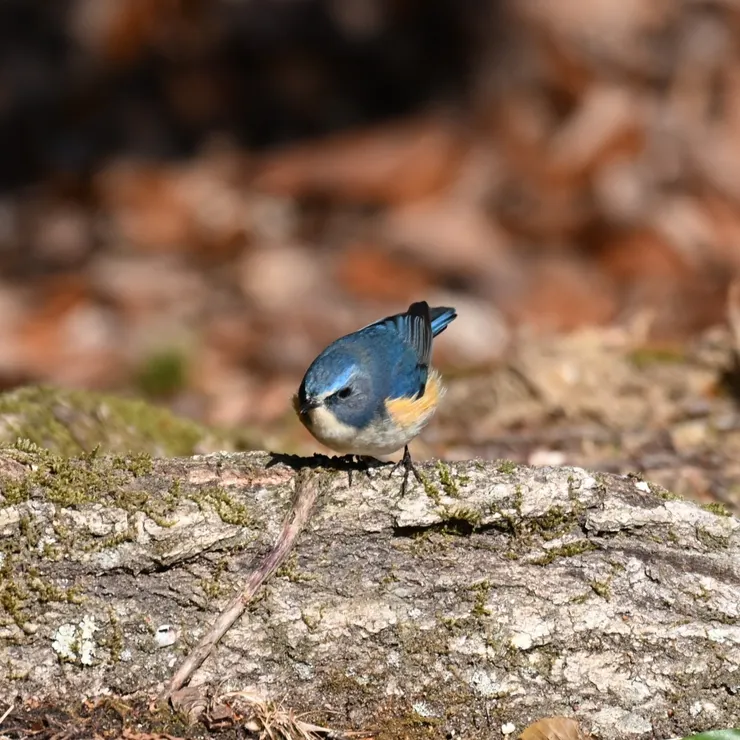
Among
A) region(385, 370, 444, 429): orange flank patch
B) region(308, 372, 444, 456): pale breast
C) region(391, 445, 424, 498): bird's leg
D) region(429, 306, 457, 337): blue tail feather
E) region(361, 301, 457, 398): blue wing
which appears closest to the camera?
region(391, 445, 424, 498): bird's leg

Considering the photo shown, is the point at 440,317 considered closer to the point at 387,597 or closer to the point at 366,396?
the point at 366,396

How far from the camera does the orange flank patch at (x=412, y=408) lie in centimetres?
404

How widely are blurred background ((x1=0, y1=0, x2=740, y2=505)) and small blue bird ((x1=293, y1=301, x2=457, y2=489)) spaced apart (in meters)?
1.79

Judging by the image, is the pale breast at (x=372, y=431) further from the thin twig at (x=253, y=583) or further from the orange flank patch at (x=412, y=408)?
the thin twig at (x=253, y=583)

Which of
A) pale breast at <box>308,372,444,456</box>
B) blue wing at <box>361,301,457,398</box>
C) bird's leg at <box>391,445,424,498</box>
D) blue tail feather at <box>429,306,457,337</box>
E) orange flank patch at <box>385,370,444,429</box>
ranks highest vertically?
blue tail feather at <box>429,306,457,337</box>

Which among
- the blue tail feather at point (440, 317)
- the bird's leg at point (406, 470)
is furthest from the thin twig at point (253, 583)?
the blue tail feather at point (440, 317)

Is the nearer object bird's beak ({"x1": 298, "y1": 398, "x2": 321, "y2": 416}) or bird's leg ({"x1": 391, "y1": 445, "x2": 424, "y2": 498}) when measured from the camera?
bird's leg ({"x1": 391, "y1": 445, "x2": 424, "y2": 498})

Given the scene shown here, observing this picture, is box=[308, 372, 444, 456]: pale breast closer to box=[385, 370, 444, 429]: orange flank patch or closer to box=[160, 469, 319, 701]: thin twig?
box=[385, 370, 444, 429]: orange flank patch

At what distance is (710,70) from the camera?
11.8m

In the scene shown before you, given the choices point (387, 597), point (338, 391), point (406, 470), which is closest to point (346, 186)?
point (338, 391)

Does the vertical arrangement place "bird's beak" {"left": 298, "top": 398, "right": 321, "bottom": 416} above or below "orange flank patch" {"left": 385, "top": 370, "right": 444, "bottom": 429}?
below

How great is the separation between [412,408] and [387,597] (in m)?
1.11

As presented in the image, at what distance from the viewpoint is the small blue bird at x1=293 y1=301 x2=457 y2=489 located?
12.7ft

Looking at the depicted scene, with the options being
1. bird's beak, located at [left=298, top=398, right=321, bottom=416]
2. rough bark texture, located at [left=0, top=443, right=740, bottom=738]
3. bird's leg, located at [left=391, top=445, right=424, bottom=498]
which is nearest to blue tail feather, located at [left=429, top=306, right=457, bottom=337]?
bird's beak, located at [left=298, top=398, right=321, bottom=416]
